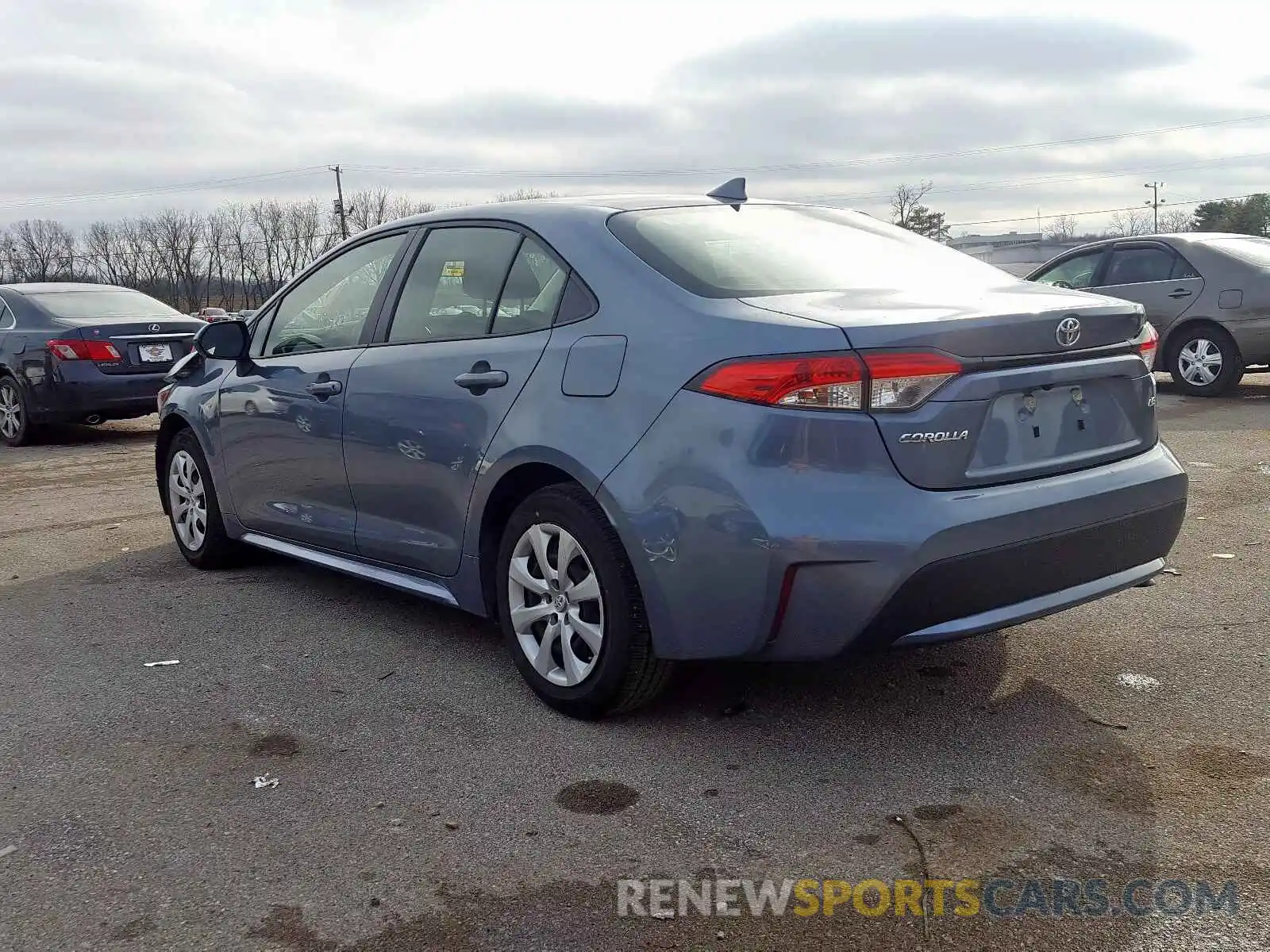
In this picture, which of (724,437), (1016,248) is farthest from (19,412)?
(1016,248)

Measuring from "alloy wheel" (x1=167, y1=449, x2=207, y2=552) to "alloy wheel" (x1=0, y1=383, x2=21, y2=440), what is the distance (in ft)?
19.5

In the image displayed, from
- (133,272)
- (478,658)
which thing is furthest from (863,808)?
(133,272)

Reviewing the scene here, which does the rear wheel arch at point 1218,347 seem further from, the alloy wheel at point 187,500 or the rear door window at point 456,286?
the alloy wheel at point 187,500

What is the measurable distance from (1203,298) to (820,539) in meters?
9.43

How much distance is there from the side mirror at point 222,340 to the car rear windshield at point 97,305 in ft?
21.6

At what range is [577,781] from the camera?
3.32 m

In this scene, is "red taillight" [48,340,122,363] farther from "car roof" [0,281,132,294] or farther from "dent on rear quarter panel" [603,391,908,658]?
"dent on rear quarter panel" [603,391,908,658]

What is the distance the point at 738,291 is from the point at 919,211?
278ft

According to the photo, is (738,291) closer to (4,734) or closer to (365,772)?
(365,772)

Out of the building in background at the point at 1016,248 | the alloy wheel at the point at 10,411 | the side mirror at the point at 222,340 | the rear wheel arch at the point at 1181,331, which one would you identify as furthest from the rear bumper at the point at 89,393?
the building in background at the point at 1016,248

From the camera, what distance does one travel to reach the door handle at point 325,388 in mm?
4625

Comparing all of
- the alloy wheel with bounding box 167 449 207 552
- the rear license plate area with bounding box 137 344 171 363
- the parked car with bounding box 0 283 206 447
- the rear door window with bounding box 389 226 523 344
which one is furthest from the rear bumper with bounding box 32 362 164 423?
the rear door window with bounding box 389 226 523 344

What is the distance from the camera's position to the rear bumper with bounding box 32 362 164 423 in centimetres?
1063

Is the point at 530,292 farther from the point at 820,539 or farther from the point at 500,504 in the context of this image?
the point at 820,539
